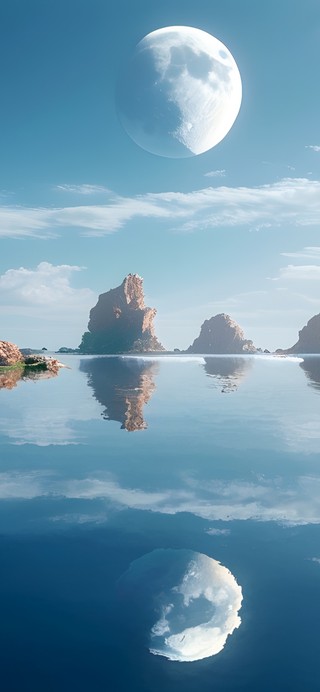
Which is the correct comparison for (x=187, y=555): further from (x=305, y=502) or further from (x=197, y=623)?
(x=305, y=502)

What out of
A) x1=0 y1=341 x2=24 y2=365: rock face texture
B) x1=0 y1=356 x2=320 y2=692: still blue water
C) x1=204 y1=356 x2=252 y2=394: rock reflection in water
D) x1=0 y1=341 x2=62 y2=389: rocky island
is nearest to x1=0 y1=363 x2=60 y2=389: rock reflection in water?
x1=0 y1=341 x2=62 y2=389: rocky island

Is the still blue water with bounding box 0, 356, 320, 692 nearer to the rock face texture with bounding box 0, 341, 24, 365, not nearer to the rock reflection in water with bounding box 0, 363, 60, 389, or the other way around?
the rock reflection in water with bounding box 0, 363, 60, 389

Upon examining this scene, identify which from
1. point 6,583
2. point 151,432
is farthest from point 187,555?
point 151,432

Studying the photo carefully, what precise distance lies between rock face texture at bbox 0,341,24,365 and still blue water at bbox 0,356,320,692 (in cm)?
5024

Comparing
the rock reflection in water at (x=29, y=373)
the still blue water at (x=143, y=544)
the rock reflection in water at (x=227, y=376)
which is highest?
the rock reflection in water at (x=29, y=373)

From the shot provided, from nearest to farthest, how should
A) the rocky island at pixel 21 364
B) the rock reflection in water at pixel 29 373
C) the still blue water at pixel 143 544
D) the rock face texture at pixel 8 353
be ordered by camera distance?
the still blue water at pixel 143 544
the rock reflection in water at pixel 29 373
the rocky island at pixel 21 364
the rock face texture at pixel 8 353

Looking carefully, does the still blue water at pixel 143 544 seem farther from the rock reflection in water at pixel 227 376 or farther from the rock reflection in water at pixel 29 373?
the rock reflection in water at pixel 29 373

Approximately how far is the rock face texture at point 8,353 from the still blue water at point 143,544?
5024cm

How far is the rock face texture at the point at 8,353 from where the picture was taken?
72.2m

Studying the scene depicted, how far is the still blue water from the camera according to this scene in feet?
21.7

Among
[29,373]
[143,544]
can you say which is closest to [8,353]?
[29,373]

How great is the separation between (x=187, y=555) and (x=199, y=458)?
349 inches

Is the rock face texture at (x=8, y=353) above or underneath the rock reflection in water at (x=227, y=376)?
above

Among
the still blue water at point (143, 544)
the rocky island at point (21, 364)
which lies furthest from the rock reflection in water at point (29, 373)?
the still blue water at point (143, 544)
